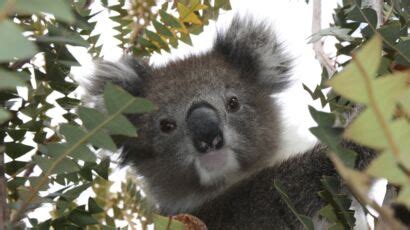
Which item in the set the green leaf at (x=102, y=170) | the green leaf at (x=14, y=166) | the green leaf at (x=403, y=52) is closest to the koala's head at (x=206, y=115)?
the green leaf at (x=102, y=170)

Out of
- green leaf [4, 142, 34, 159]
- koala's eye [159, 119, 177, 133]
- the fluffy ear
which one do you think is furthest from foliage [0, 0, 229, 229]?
the fluffy ear

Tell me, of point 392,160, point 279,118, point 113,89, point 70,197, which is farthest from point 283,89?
point 392,160

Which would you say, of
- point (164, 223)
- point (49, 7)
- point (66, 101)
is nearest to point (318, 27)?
point (66, 101)

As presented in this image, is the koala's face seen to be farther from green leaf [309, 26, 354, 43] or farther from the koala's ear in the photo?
green leaf [309, 26, 354, 43]

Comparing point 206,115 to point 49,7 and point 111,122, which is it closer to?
point 111,122

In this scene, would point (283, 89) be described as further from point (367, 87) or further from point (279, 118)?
point (367, 87)

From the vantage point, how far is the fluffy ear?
3.66 meters

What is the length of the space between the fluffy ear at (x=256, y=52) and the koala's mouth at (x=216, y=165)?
2.50 feet

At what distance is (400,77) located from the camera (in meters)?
0.53

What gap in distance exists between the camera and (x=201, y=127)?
2879mm

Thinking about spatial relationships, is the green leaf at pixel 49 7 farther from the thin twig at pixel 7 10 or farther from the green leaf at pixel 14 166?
the green leaf at pixel 14 166

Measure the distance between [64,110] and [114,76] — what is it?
149cm

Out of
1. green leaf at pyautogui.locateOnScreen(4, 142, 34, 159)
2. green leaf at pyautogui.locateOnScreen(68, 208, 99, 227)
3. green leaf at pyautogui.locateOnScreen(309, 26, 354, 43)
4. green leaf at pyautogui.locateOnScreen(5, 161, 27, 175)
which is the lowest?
green leaf at pyautogui.locateOnScreen(68, 208, 99, 227)

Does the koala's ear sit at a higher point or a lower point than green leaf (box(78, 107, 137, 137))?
lower
